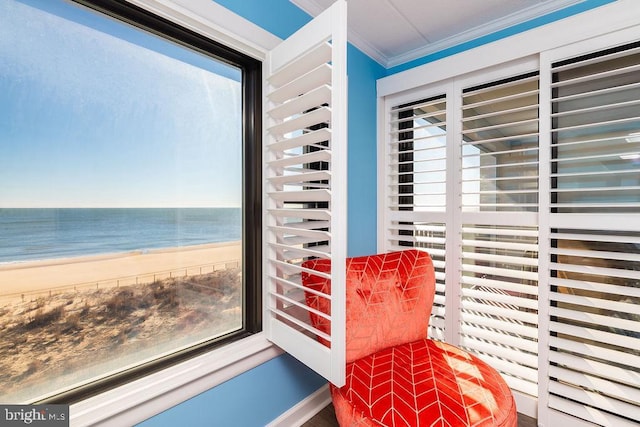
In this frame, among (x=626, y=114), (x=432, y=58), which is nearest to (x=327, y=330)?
(x=626, y=114)

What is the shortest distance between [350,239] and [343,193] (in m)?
1.05

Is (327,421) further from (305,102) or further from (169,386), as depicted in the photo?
(305,102)

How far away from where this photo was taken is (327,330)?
1.37 metres

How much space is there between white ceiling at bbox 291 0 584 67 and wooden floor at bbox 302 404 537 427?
235 centimetres

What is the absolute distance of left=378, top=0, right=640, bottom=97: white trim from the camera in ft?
4.88

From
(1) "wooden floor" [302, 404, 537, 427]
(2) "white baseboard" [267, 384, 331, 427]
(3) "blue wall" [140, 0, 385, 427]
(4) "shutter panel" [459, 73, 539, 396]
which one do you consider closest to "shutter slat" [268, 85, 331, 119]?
(3) "blue wall" [140, 0, 385, 427]

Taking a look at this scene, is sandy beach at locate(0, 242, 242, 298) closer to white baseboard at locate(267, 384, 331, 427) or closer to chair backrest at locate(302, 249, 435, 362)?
chair backrest at locate(302, 249, 435, 362)

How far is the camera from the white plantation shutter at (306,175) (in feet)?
3.77

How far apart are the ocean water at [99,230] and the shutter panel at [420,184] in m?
1.40

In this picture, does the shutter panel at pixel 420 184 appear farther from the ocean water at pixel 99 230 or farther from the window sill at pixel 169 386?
the ocean water at pixel 99 230

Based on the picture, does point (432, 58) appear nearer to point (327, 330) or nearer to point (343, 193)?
point (343, 193)

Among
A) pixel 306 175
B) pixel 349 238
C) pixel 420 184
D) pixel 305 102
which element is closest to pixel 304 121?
pixel 305 102

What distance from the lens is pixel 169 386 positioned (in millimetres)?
1196

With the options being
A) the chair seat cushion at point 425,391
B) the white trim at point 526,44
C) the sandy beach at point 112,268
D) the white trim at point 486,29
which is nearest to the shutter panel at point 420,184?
the white trim at point 526,44
